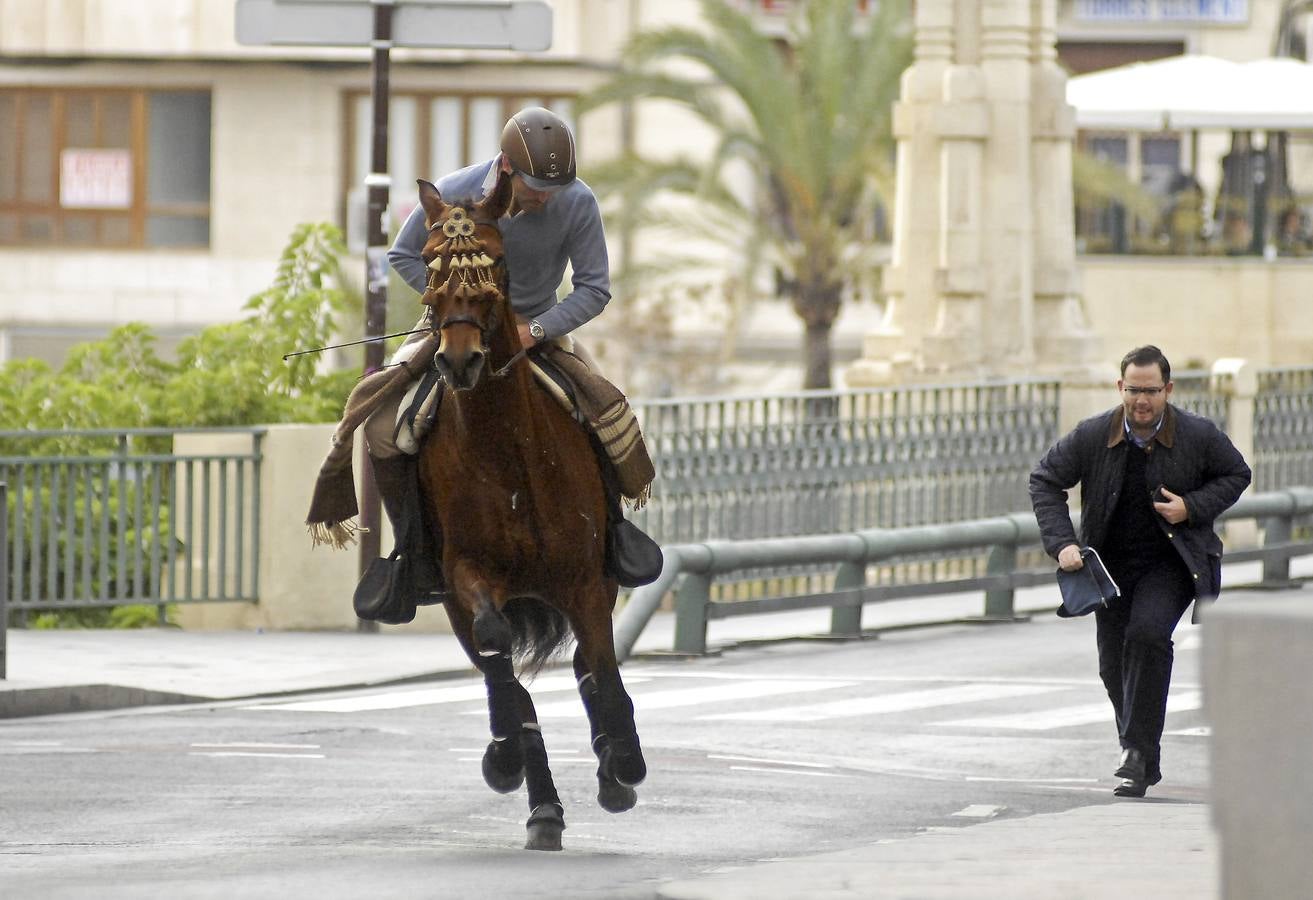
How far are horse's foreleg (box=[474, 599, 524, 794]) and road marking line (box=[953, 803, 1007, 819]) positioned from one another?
1752mm

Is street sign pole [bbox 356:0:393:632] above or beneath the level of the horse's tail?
above

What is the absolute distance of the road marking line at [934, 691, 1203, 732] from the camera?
43.1ft

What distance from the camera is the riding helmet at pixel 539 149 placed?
29.5ft

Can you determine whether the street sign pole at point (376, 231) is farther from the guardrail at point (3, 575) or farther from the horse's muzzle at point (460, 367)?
the horse's muzzle at point (460, 367)

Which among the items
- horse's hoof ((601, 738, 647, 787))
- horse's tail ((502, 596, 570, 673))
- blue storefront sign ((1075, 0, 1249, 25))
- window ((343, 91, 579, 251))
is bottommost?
horse's hoof ((601, 738, 647, 787))

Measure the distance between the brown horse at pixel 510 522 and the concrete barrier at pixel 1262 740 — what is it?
3397 mm

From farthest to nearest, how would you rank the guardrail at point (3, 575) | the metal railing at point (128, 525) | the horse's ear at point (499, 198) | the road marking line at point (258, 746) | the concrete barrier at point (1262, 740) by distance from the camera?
the metal railing at point (128, 525) < the guardrail at point (3, 575) < the road marking line at point (258, 746) < the horse's ear at point (499, 198) < the concrete barrier at point (1262, 740)

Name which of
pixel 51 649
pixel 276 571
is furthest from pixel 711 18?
pixel 51 649

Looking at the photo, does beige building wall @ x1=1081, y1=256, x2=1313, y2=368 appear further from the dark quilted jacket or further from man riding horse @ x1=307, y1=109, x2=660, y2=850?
man riding horse @ x1=307, y1=109, x2=660, y2=850

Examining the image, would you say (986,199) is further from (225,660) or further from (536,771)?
(536,771)

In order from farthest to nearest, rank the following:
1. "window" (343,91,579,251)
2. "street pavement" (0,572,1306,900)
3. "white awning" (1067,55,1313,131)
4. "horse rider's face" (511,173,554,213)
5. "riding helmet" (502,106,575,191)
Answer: "window" (343,91,579,251) < "white awning" (1067,55,1313,131) < "horse rider's face" (511,173,554,213) < "riding helmet" (502,106,575,191) < "street pavement" (0,572,1306,900)

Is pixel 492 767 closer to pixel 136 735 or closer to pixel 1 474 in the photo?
pixel 136 735

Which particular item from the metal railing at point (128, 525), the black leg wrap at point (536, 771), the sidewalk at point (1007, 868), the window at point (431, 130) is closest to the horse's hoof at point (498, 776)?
the black leg wrap at point (536, 771)

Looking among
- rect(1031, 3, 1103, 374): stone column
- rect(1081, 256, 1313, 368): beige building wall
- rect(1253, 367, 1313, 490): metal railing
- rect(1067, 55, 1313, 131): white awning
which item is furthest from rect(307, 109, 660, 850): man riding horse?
rect(1081, 256, 1313, 368): beige building wall
